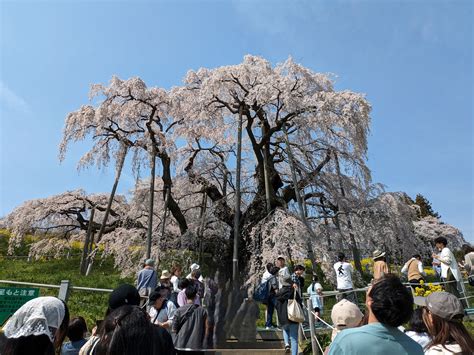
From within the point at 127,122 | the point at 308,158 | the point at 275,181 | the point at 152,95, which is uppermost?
the point at 152,95

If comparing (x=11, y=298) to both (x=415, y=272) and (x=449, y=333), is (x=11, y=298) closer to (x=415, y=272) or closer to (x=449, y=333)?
(x=449, y=333)

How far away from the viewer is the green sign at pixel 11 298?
504 centimetres

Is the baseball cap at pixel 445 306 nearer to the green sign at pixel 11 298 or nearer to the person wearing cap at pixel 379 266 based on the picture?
the person wearing cap at pixel 379 266

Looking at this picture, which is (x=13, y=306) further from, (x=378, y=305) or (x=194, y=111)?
(x=194, y=111)

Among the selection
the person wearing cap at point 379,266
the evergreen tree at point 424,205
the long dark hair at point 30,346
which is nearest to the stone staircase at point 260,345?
the person wearing cap at point 379,266

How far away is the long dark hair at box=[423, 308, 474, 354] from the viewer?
6.97 feet

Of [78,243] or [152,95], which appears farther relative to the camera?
[78,243]

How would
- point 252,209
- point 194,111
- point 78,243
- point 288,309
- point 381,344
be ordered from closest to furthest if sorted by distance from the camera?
point 381,344
point 288,309
point 252,209
point 194,111
point 78,243

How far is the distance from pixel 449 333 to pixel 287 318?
12.4 ft

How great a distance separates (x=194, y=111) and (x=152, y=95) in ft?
6.33

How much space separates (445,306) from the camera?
225 cm

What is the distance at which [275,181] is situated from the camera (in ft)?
48.5

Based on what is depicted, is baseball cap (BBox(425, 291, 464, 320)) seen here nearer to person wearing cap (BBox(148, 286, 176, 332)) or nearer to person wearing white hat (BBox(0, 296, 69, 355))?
person wearing white hat (BBox(0, 296, 69, 355))

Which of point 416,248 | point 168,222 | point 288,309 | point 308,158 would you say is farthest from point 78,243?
point 288,309
